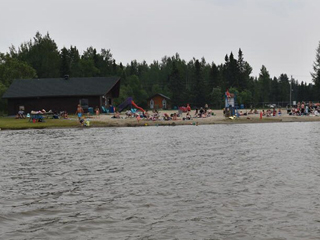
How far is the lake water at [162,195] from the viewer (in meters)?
8.91

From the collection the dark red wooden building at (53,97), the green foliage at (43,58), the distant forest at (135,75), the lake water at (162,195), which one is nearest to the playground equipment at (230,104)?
the dark red wooden building at (53,97)

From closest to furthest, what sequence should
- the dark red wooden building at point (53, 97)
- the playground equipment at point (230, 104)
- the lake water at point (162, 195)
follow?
1. the lake water at point (162, 195)
2. the playground equipment at point (230, 104)
3. the dark red wooden building at point (53, 97)

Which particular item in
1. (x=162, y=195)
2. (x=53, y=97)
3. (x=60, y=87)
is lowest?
(x=162, y=195)

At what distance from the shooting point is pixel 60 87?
2473 inches

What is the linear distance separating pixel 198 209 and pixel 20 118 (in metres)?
47.4

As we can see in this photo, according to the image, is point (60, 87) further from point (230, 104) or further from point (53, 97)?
point (230, 104)

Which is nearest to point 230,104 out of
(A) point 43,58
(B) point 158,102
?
(B) point 158,102

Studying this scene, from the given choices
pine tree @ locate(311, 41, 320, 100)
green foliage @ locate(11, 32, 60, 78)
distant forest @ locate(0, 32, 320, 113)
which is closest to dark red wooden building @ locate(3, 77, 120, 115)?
distant forest @ locate(0, 32, 320, 113)

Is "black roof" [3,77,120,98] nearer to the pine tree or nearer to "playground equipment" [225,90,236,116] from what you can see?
"playground equipment" [225,90,236,116]

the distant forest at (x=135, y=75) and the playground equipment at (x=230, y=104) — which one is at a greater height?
the distant forest at (x=135, y=75)

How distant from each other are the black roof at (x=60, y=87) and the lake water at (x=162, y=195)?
40487 mm

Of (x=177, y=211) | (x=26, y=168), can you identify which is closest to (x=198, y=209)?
(x=177, y=211)

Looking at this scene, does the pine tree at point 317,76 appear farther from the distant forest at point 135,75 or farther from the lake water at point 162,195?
the lake water at point 162,195

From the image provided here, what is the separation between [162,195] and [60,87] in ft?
176
